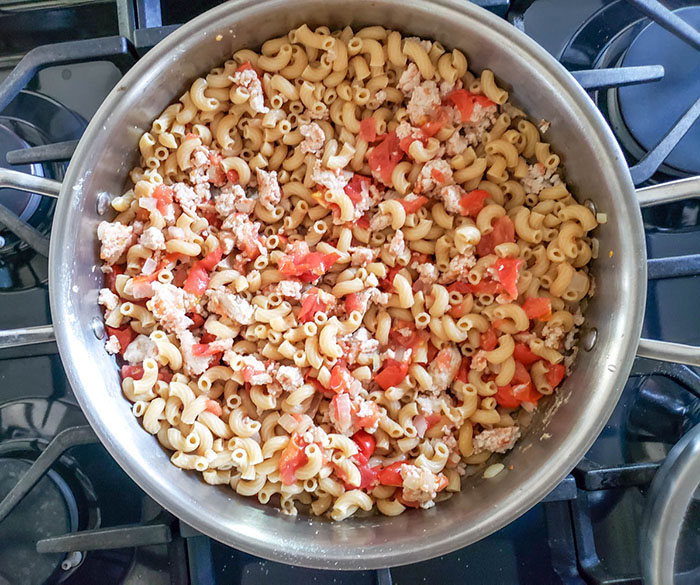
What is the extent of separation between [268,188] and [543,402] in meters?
0.80

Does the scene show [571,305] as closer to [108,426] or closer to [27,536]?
[108,426]

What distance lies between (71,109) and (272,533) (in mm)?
1164

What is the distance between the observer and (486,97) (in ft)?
4.72

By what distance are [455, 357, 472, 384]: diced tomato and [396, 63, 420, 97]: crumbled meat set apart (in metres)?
0.64

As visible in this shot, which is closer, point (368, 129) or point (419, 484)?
point (419, 484)

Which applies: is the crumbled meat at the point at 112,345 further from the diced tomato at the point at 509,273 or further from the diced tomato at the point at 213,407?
the diced tomato at the point at 509,273

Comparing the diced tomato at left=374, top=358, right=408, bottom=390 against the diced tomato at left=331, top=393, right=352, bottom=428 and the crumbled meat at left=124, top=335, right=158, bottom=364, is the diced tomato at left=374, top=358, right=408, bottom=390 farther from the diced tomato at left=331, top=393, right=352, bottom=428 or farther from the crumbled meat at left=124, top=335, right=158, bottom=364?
the crumbled meat at left=124, top=335, right=158, bottom=364

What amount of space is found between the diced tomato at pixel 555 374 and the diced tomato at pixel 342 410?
1.47 ft

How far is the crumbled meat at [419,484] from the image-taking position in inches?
53.3

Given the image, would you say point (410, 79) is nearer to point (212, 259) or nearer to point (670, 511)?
point (212, 259)

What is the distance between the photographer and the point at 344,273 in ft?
4.83

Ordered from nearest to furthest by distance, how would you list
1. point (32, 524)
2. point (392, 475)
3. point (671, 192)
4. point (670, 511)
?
point (671, 192) < point (670, 511) < point (392, 475) < point (32, 524)

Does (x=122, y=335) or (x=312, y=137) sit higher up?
(x=312, y=137)

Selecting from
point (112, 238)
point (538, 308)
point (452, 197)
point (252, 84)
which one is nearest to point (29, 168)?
point (112, 238)
